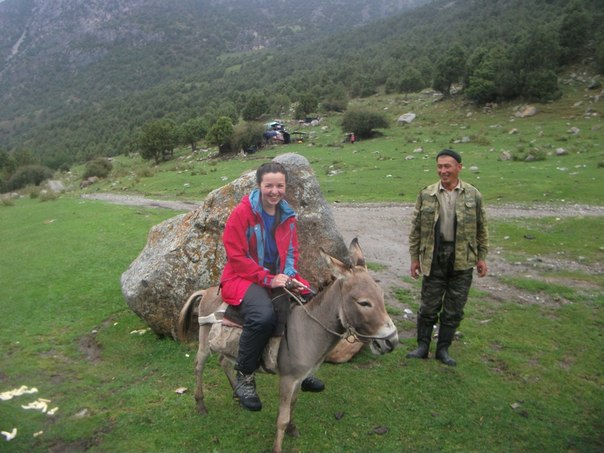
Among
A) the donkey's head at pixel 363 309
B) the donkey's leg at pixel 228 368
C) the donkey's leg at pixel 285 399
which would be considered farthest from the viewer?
the donkey's leg at pixel 228 368

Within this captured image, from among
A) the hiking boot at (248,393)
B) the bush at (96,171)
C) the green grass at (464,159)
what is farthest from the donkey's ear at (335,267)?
the bush at (96,171)

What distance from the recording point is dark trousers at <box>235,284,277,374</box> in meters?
4.19

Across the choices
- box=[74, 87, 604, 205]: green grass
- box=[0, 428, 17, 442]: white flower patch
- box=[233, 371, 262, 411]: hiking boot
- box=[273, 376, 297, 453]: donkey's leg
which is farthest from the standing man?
box=[74, 87, 604, 205]: green grass

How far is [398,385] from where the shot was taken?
18.7 feet

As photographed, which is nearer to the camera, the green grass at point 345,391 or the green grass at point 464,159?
the green grass at point 345,391

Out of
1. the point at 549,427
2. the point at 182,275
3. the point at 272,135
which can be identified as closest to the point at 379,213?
the point at 182,275

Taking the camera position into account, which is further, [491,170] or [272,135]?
[272,135]

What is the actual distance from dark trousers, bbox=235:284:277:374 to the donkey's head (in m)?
0.81

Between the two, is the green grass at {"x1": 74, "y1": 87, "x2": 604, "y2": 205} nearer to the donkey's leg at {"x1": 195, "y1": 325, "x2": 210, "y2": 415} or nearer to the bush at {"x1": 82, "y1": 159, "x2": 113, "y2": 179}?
the bush at {"x1": 82, "y1": 159, "x2": 113, "y2": 179}

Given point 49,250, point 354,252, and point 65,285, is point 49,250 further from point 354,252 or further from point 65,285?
point 354,252

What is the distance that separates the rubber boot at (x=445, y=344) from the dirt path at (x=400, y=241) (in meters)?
1.73

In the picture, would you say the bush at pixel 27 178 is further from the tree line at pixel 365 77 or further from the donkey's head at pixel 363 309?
the donkey's head at pixel 363 309

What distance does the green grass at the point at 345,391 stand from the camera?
15.5ft

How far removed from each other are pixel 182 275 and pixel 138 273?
100cm
